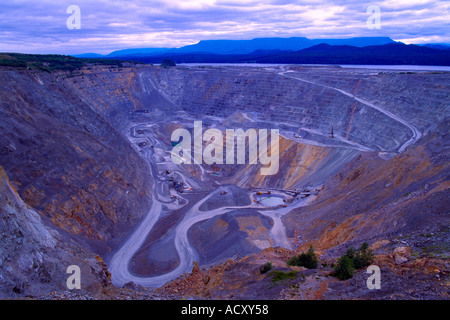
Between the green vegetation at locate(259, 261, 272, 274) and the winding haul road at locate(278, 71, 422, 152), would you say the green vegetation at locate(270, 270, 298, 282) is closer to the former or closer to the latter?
the green vegetation at locate(259, 261, 272, 274)

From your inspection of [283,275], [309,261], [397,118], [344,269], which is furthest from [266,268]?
[397,118]

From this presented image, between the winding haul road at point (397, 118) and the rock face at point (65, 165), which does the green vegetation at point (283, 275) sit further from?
the winding haul road at point (397, 118)

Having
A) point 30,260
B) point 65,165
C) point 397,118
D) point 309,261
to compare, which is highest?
point 397,118

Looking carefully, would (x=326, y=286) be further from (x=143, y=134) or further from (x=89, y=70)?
(x=89, y=70)

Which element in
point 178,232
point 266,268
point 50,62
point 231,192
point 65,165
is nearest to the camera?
point 266,268

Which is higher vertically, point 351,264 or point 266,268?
point 351,264

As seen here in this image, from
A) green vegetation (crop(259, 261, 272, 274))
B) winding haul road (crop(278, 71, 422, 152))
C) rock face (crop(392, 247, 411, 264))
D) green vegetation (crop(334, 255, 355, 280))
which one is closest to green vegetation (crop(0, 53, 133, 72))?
green vegetation (crop(259, 261, 272, 274))

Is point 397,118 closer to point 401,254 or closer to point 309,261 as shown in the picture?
point 309,261
